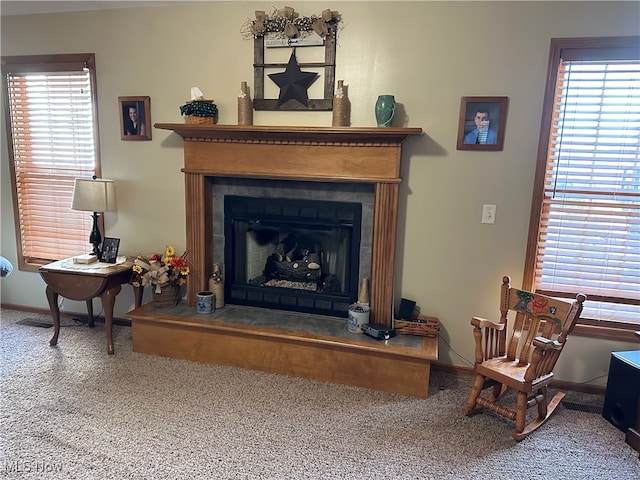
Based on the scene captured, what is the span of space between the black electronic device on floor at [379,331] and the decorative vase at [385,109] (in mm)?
1241

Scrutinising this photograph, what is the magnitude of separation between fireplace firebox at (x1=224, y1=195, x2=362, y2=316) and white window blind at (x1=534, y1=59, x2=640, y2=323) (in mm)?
1221

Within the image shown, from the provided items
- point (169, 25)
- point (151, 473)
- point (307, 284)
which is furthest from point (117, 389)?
point (169, 25)

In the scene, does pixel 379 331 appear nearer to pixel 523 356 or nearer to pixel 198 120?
pixel 523 356

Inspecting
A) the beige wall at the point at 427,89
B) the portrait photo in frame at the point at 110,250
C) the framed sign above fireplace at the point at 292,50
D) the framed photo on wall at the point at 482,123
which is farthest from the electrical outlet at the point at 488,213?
the portrait photo in frame at the point at 110,250

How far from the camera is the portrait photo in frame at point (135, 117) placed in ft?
9.83

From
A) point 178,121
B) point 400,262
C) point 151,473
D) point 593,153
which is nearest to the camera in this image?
point 151,473

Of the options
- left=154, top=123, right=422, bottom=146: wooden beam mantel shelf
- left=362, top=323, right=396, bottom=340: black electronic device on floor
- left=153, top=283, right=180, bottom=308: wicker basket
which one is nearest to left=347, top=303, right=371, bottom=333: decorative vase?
left=362, top=323, right=396, bottom=340: black electronic device on floor

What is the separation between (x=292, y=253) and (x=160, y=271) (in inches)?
36.7

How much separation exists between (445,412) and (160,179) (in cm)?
249

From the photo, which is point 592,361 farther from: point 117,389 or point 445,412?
point 117,389

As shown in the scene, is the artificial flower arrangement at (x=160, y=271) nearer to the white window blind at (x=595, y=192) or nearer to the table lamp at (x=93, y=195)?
the table lamp at (x=93, y=195)

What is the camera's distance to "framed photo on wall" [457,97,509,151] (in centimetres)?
246

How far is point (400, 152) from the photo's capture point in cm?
249

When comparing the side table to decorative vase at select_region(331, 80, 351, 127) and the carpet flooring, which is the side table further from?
decorative vase at select_region(331, 80, 351, 127)
